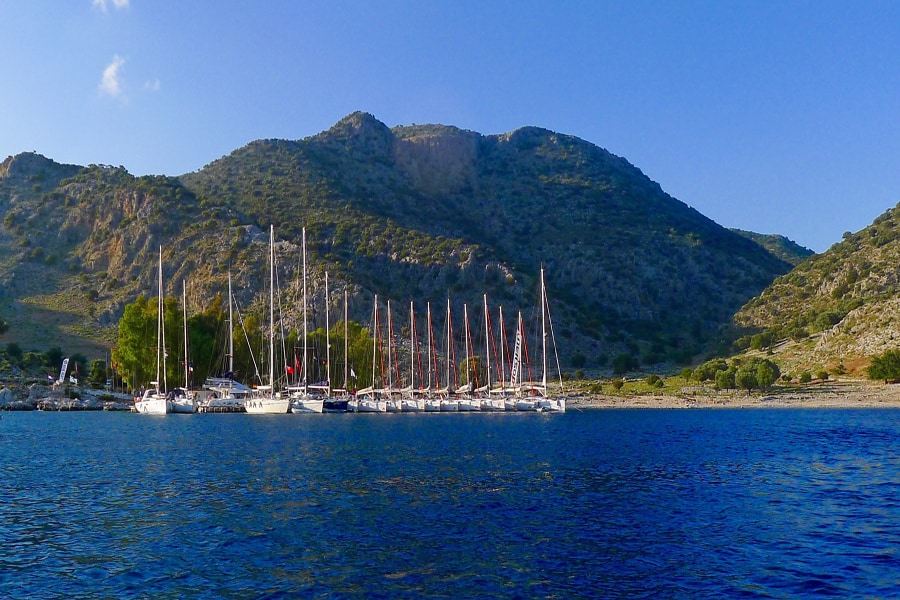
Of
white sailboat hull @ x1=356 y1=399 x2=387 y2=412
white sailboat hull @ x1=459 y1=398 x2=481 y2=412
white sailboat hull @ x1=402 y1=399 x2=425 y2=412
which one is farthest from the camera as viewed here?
white sailboat hull @ x1=459 y1=398 x2=481 y2=412

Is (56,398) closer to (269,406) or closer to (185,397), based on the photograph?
(185,397)

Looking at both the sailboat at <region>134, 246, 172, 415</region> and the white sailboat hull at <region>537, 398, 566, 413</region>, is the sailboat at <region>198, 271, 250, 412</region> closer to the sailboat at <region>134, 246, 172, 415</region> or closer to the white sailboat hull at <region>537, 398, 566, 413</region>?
the sailboat at <region>134, 246, 172, 415</region>

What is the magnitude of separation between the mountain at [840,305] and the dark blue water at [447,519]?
66.3 m

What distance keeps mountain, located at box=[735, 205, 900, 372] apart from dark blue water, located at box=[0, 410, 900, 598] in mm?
66326

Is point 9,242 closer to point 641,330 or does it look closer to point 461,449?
point 641,330

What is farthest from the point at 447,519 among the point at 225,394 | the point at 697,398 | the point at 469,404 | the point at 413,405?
the point at 697,398

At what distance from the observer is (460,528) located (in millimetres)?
23469

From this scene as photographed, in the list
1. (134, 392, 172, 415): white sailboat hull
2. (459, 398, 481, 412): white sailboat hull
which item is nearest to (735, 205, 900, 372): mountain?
(459, 398, 481, 412): white sailboat hull

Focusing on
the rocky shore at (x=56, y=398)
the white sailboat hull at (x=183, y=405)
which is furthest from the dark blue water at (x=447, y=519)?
the rocky shore at (x=56, y=398)

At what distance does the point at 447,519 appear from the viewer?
81.1 feet

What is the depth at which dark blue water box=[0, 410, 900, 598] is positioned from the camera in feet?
59.0

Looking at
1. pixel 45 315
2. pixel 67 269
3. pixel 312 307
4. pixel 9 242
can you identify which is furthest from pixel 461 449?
pixel 9 242

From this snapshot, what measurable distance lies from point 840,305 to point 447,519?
12398 cm

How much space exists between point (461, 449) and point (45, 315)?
11814cm
